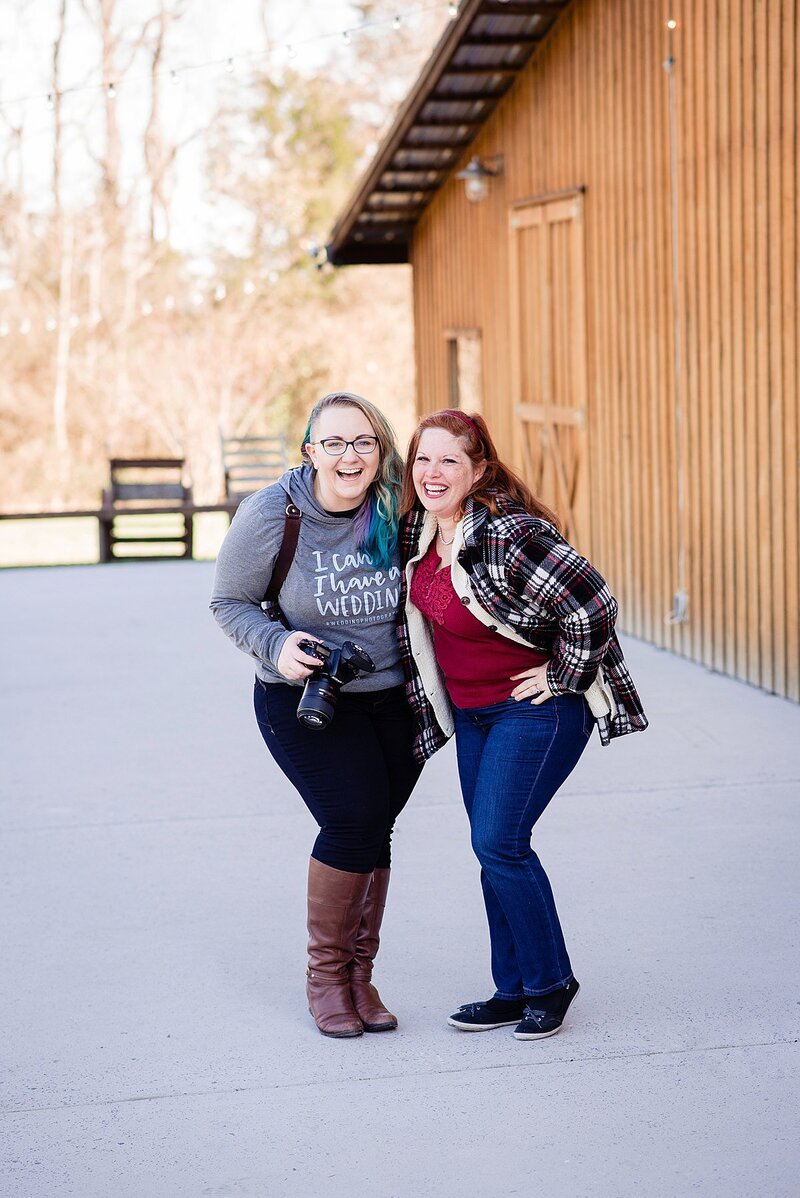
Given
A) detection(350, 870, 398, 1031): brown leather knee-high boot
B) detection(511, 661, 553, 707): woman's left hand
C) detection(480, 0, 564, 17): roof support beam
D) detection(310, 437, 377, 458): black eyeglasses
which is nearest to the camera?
detection(511, 661, 553, 707): woman's left hand

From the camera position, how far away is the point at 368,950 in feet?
12.7

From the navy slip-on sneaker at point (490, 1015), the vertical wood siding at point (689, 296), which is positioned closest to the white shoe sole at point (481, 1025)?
the navy slip-on sneaker at point (490, 1015)

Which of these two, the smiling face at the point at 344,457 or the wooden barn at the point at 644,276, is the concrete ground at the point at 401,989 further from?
the wooden barn at the point at 644,276

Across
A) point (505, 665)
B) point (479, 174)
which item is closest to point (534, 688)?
point (505, 665)

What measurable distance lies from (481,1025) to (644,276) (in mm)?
6296

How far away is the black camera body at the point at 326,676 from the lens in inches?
136

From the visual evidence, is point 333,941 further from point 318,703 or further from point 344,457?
point 344,457

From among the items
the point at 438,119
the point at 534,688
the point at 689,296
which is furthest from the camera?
the point at 438,119

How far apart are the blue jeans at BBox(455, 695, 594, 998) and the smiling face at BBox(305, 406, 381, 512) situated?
0.59 meters

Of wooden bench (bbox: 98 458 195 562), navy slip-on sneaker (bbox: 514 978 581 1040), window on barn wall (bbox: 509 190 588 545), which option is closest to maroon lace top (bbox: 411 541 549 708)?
navy slip-on sneaker (bbox: 514 978 581 1040)

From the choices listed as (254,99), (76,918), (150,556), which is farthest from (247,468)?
(76,918)

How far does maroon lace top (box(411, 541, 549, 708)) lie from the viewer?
3.58 metres

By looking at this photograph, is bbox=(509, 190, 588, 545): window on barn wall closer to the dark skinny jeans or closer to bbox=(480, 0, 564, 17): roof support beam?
bbox=(480, 0, 564, 17): roof support beam

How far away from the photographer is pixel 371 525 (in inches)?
146
